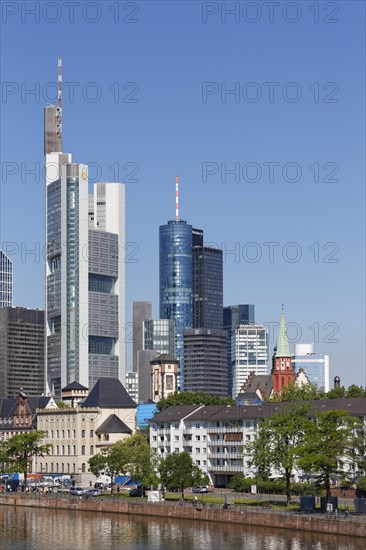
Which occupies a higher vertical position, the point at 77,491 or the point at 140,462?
the point at 140,462

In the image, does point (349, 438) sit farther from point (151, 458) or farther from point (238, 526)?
point (151, 458)

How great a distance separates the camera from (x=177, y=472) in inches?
6599

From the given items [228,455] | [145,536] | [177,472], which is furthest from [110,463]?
[145,536]

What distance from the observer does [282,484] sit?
541ft

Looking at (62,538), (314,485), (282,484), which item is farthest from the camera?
(282,484)

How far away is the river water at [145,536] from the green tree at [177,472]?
15962 mm

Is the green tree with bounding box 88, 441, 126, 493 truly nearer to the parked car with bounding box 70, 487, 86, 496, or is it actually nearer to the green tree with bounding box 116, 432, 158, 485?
the green tree with bounding box 116, 432, 158, 485

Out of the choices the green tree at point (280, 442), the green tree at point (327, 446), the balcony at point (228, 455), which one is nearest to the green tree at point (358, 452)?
the green tree at point (327, 446)

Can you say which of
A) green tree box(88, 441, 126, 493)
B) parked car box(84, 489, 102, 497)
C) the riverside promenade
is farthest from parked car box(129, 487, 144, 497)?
green tree box(88, 441, 126, 493)

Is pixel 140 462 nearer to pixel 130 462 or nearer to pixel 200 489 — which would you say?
pixel 130 462

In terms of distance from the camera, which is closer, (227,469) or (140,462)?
(140,462)

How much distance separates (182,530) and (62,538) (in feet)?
45.2

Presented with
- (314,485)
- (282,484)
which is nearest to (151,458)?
(282,484)

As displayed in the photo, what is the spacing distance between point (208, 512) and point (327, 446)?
53.6 feet
